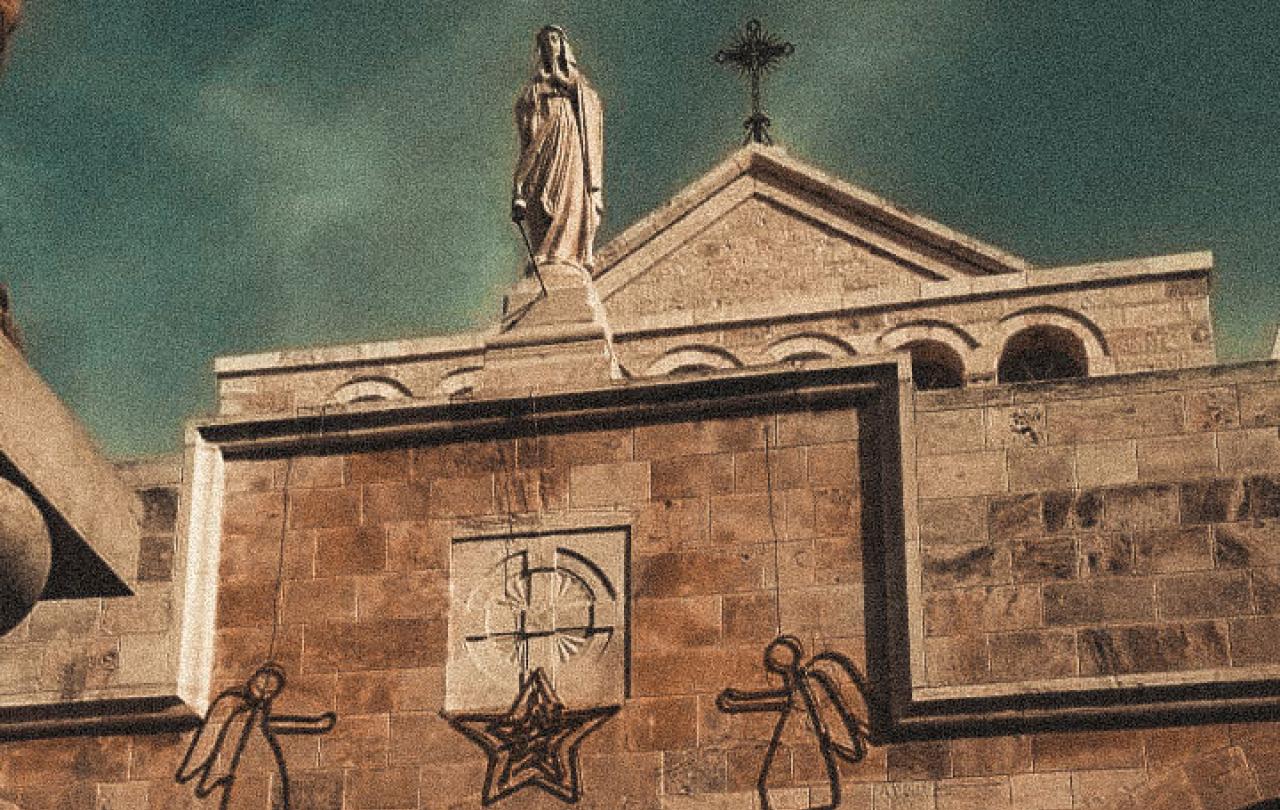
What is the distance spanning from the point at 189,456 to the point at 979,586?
19.1 ft

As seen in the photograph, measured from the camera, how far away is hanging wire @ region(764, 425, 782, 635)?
17844 mm

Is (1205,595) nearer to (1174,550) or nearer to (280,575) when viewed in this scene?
(1174,550)

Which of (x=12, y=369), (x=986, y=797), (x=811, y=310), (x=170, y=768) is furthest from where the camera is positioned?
(x=811, y=310)

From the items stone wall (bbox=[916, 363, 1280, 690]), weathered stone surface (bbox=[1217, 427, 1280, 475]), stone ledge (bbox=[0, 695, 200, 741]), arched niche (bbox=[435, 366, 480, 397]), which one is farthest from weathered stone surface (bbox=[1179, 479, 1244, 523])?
arched niche (bbox=[435, 366, 480, 397])

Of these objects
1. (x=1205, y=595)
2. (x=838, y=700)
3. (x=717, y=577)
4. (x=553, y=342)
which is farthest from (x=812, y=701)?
(x=553, y=342)

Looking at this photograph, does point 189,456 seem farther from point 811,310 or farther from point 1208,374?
point 811,310

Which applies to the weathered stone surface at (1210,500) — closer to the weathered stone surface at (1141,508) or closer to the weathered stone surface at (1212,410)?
the weathered stone surface at (1141,508)

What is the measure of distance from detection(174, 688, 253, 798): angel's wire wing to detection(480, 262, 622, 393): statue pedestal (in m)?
2.92

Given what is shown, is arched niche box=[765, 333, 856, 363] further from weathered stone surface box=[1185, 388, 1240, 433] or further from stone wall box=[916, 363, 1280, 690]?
weathered stone surface box=[1185, 388, 1240, 433]

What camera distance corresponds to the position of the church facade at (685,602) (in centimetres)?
1712

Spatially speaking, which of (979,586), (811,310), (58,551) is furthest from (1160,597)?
(811,310)

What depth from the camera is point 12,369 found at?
32.5 ft

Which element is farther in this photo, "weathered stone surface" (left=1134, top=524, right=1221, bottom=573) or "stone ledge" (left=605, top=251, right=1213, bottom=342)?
"stone ledge" (left=605, top=251, right=1213, bottom=342)

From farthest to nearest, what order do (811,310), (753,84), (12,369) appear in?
1. (753,84)
2. (811,310)
3. (12,369)
